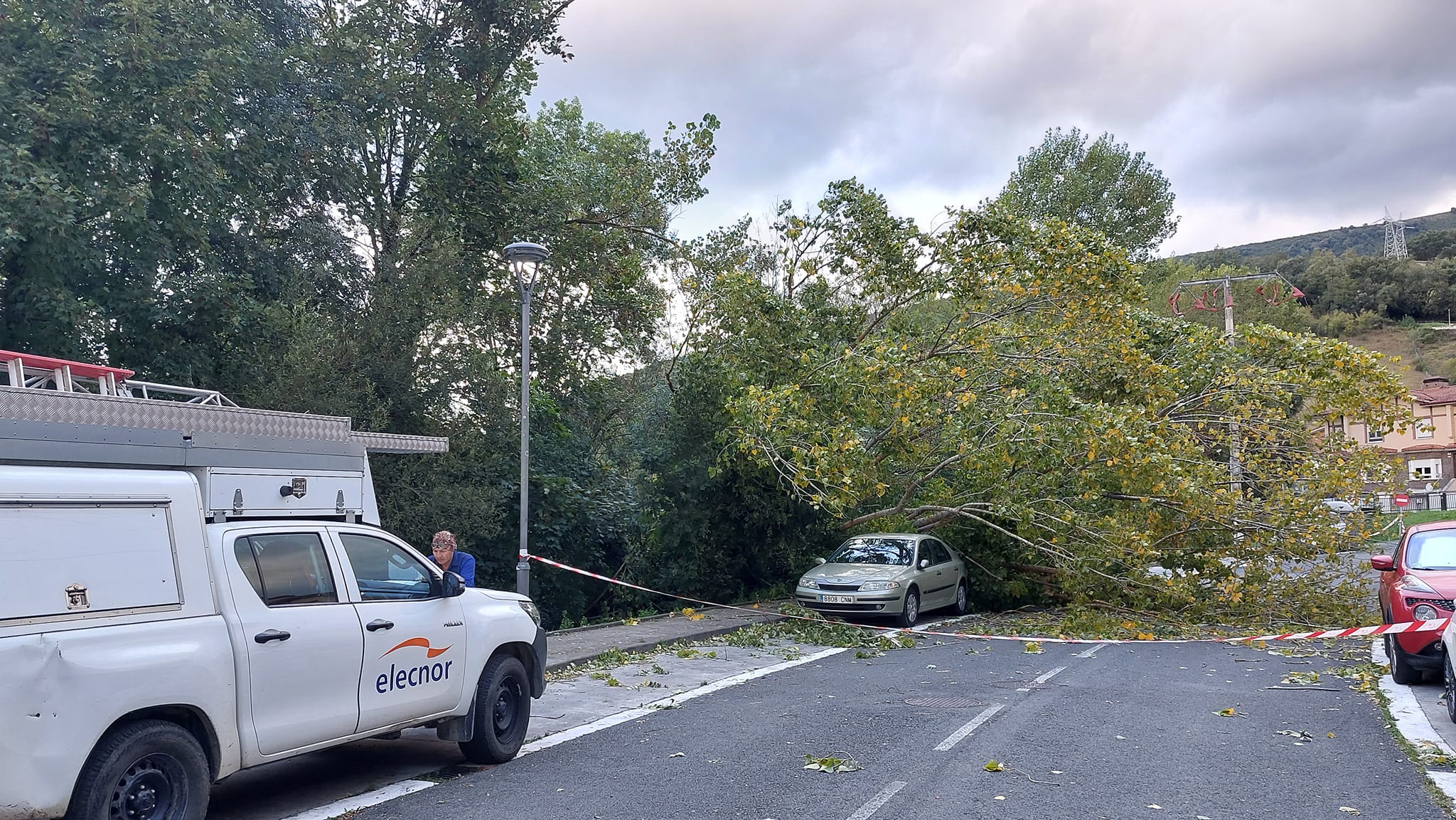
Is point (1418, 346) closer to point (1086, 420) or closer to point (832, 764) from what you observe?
point (1086, 420)

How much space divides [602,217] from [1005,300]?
930cm

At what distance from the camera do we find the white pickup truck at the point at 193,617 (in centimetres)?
486

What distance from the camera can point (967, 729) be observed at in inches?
342

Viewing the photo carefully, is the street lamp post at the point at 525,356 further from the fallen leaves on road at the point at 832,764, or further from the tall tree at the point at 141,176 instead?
the fallen leaves on road at the point at 832,764

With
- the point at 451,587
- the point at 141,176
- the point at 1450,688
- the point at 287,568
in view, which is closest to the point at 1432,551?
the point at 1450,688

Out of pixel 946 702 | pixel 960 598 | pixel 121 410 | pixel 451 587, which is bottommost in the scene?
pixel 960 598

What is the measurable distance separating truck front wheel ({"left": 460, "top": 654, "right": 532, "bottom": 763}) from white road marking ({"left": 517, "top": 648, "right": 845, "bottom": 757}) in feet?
0.77

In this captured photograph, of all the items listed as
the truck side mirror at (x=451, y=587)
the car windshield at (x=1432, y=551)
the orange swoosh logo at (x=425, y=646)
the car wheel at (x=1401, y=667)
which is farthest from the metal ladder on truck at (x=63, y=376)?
the car windshield at (x=1432, y=551)

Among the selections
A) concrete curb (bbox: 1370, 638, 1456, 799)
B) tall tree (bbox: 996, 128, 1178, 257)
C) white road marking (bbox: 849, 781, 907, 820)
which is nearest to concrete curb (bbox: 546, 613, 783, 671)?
white road marking (bbox: 849, 781, 907, 820)

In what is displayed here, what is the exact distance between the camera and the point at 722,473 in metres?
20.0

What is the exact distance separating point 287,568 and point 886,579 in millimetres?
11324

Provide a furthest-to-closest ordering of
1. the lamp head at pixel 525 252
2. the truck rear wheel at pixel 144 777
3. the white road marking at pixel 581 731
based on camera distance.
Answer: the lamp head at pixel 525 252 → the white road marking at pixel 581 731 → the truck rear wheel at pixel 144 777

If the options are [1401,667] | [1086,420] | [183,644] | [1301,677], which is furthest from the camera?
[1086,420]

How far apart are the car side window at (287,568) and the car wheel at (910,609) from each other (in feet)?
36.9
